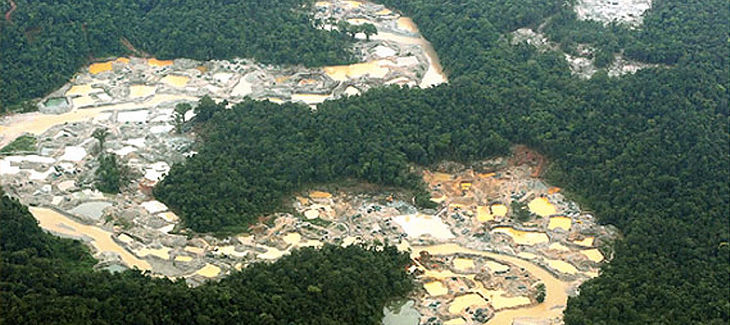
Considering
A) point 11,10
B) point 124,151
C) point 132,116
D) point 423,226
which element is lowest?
point 124,151

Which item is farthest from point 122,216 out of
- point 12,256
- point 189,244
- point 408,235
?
point 408,235

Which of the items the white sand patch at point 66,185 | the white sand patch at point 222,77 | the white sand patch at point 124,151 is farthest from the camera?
the white sand patch at point 222,77

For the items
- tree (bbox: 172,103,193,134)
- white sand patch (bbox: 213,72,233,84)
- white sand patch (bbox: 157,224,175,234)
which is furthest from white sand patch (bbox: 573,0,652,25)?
white sand patch (bbox: 157,224,175,234)

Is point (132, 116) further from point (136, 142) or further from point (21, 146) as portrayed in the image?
point (21, 146)

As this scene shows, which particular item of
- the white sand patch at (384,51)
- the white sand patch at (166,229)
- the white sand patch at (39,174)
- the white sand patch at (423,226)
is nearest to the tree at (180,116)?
the white sand patch at (39,174)

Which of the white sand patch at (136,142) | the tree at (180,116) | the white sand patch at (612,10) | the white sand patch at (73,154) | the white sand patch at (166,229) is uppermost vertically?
the white sand patch at (612,10)

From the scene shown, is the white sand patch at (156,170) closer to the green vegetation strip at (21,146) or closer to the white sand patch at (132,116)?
the white sand patch at (132,116)

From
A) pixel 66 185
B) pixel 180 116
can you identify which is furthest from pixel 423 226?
pixel 66 185

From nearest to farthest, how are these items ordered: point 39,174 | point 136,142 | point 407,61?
point 39,174 → point 136,142 → point 407,61
